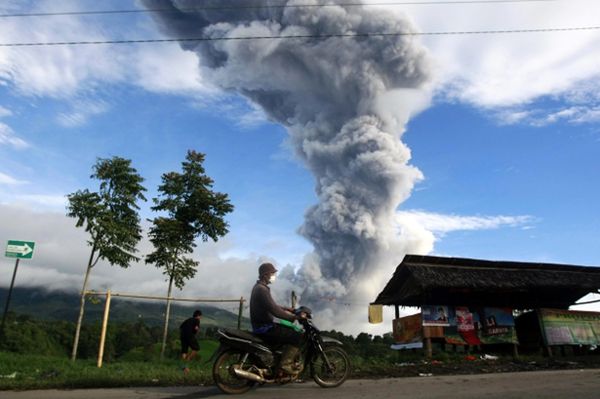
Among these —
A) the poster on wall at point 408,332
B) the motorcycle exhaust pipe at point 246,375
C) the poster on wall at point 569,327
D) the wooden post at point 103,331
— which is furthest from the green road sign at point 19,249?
the poster on wall at point 569,327

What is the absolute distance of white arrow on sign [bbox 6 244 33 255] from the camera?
11.2 metres

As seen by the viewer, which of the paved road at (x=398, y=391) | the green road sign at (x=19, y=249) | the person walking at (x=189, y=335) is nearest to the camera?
the paved road at (x=398, y=391)

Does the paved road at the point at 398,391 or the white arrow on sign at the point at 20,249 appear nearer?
the paved road at the point at 398,391

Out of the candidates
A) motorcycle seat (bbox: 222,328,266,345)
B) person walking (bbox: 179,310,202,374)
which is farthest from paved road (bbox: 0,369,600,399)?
person walking (bbox: 179,310,202,374)

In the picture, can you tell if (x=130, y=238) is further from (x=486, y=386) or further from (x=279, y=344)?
(x=486, y=386)

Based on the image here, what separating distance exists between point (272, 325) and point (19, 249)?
28.1 feet

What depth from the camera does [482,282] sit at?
50.9 ft

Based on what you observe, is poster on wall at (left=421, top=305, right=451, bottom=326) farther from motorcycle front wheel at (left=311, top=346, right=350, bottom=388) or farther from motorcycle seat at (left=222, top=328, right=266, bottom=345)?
motorcycle seat at (left=222, top=328, right=266, bottom=345)

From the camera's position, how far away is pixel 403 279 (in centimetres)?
1738

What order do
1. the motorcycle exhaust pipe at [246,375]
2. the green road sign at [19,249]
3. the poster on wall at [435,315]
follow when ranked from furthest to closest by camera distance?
the poster on wall at [435,315]
the green road sign at [19,249]
the motorcycle exhaust pipe at [246,375]

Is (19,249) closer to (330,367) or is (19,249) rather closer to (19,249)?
(19,249)

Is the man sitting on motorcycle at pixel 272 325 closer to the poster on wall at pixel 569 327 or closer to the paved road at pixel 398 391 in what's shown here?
the paved road at pixel 398 391

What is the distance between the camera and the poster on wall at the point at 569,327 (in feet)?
50.9

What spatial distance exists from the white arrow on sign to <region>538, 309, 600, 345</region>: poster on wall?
16448mm
